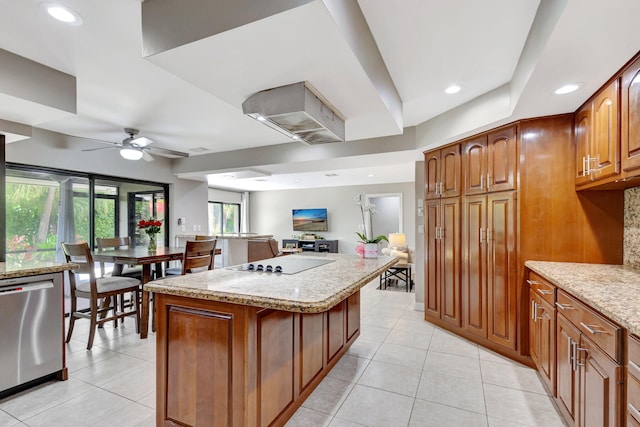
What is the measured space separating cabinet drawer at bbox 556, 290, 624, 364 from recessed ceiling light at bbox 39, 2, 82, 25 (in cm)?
303

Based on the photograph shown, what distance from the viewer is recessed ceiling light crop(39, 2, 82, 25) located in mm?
1571

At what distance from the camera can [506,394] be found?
215 cm

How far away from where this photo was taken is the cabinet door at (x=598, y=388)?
1.23 m

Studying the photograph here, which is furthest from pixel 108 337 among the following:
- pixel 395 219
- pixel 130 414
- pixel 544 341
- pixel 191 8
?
pixel 395 219

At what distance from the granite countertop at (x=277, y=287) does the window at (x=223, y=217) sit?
7.36 metres

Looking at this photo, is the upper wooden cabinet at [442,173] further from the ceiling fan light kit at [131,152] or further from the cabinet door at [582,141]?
the ceiling fan light kit at [131,152]

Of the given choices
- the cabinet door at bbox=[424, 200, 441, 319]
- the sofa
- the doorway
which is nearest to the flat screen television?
the doorway

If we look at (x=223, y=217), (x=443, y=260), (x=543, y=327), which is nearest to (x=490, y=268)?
(x=443, y=260)

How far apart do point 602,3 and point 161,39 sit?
198cm

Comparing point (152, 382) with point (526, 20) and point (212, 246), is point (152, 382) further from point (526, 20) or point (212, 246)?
point (526, 20)

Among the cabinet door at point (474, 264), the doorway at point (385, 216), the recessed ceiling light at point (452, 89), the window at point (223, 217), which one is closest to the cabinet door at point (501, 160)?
the cabinet door at point (474, 264)

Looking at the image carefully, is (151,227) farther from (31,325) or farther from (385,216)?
(385,216)

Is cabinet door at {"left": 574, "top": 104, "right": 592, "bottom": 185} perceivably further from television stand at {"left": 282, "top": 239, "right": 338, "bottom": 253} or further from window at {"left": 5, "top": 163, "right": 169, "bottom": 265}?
television stand at {"left": 282, "top": 239, "right": 338, "bottom": 253}

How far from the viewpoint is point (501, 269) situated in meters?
2.75
